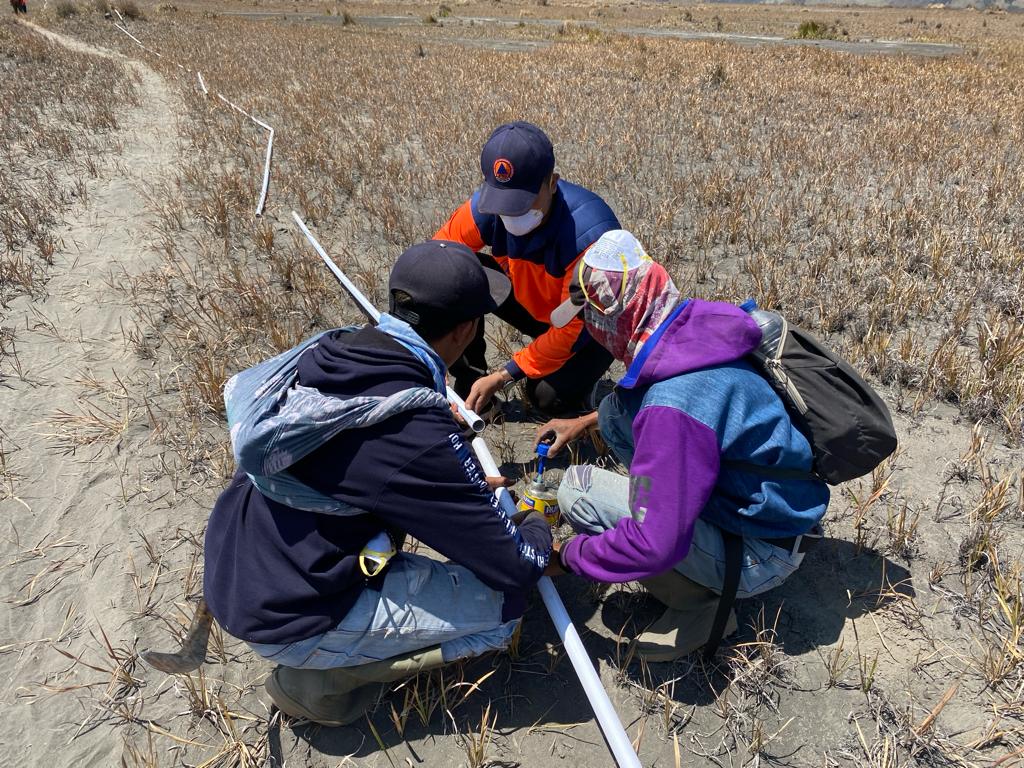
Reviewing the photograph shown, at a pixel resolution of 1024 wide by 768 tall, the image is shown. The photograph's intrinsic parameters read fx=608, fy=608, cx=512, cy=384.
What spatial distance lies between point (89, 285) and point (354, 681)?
456 centimetres

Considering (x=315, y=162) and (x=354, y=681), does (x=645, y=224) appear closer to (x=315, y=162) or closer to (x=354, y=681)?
(x=315, y=162)

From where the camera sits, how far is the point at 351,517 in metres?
1.83

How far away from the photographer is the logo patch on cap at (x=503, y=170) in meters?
3.08

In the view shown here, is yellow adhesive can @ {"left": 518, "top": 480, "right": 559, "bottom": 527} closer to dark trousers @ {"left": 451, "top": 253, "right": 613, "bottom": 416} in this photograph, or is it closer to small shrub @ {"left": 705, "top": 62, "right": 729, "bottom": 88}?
dark trousers @ {"left": 451, "top": 253, "right": 613, "bottom": 416}

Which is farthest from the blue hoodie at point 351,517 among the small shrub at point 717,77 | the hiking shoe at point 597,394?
the small shrub at point 717,77

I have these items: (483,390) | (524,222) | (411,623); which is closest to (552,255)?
(524,222)

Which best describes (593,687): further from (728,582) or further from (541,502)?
(541,502)

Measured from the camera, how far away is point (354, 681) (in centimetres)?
216

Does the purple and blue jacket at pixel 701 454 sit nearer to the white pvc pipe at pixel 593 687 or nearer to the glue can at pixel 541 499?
the white pvc pipe at pixel 593 687

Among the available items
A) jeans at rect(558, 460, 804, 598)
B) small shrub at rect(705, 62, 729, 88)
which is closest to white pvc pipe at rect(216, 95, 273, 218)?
jeans at rect(558, 460, 804, 598)

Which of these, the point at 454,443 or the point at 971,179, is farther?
the point at 971,179

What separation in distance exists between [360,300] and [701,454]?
3204 mm

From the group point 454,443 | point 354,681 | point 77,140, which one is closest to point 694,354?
point 454,443

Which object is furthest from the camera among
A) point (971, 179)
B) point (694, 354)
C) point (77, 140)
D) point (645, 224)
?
point (77, 140)
